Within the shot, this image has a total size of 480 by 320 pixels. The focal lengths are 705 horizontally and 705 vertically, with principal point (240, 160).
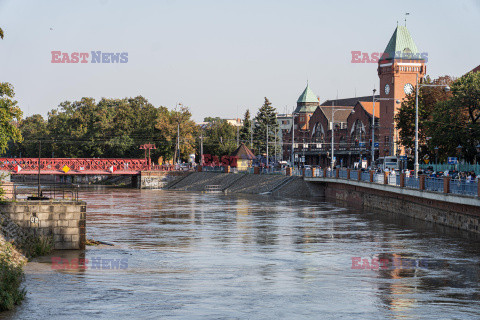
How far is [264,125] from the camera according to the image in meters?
148

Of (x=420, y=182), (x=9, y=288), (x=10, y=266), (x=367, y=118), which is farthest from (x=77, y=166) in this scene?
(x=9, y=288)

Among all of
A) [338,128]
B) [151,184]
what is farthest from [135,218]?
[338,128]

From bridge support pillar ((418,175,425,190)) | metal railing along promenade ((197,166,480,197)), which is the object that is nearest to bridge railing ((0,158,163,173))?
metal railing along promenade ((197,166,480,197))

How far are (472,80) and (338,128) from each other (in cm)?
7960

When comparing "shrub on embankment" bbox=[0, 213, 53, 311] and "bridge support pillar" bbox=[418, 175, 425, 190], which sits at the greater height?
"bridge support pillar" bbox=[418, 175, 425, 190]

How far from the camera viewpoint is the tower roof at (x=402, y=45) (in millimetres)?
114062

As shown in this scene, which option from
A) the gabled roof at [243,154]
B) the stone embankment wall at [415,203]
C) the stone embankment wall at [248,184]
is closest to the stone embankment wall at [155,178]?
the stone embankment wall at [248,184]

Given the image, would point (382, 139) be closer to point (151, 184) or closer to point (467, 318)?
point (151, 184)

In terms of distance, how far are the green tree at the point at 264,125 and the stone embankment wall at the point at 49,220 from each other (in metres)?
→ 112

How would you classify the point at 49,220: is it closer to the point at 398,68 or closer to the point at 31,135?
the point at 398,68

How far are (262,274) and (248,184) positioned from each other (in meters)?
68.1

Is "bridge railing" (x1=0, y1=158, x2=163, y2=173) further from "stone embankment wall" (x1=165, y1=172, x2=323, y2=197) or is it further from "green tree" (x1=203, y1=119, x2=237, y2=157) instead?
"green tree" (x1=203, y1=119, x2=237, y2=157)

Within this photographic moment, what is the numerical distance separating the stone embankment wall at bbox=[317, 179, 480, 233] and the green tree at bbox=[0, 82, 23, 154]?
25204mm

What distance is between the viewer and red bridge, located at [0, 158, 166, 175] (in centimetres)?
10769
